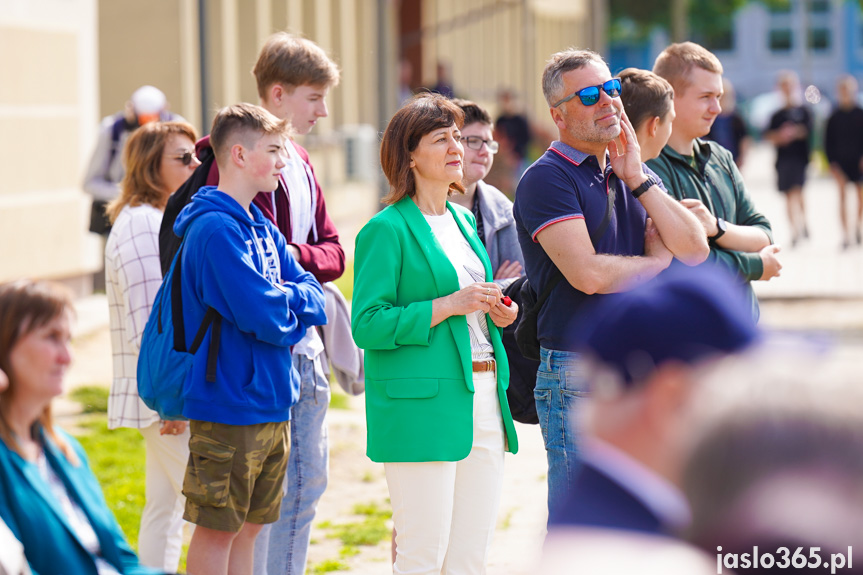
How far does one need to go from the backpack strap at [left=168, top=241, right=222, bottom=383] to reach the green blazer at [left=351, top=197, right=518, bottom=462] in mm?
455

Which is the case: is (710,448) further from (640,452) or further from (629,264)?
(629,264)

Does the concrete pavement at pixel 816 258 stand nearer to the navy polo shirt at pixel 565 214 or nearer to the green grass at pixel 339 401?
the green grass at pixel 339 401

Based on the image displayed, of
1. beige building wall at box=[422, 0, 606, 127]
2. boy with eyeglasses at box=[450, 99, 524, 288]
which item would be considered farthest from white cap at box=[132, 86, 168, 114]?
beige building wall at box=[422, 0, 606, 127]

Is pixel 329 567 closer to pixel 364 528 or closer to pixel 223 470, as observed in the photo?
pixel 364 528

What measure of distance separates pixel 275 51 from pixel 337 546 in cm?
240

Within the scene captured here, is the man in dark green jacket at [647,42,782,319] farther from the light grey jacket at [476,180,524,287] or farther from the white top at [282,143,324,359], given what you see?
the white top at [282,143,324,359]

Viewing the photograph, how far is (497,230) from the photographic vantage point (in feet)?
15.5

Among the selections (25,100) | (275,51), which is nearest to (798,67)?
(25,100)

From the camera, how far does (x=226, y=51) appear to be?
16.5 metres

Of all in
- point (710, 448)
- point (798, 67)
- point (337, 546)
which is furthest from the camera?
point (798, 67)

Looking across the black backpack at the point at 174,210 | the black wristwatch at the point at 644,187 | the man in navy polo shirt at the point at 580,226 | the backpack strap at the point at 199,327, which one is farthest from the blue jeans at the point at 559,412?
the black backpack at the point at 174,210

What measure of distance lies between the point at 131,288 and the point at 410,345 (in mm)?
1246

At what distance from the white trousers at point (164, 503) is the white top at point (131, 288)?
0.11 metres

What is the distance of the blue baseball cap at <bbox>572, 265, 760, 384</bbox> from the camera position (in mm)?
1525
